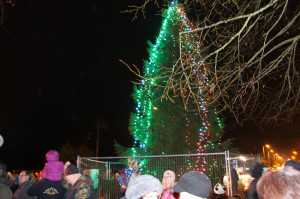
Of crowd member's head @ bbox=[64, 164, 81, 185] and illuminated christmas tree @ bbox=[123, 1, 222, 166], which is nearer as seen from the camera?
crowd member's head @ bbox=[64, 164, 81, 185]

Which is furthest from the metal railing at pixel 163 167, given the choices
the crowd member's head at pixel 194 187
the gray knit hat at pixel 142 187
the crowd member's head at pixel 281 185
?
the crowd member's head at pixel 281 185

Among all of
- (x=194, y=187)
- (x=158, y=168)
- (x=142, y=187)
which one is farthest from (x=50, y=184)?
(x=158, y=168)

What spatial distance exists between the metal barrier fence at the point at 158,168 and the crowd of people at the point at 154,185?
79cm

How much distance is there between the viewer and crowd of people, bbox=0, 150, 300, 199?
1.65m

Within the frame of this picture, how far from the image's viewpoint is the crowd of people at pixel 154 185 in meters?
1.65

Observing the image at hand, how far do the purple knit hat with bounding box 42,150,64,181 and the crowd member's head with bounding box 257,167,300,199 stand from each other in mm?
4177

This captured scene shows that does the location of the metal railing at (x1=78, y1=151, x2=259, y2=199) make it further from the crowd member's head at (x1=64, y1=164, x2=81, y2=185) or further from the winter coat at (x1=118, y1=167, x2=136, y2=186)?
the crowd member's head at (x1=64, y1=164, x2=81, y2=185)

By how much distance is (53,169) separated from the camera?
4.84 m

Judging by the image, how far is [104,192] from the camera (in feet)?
25.1

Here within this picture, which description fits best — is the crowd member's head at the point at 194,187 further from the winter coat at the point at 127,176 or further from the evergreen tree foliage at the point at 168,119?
the evergreen tree foliage at the point at 168,119

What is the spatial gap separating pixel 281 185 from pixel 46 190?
171 inches

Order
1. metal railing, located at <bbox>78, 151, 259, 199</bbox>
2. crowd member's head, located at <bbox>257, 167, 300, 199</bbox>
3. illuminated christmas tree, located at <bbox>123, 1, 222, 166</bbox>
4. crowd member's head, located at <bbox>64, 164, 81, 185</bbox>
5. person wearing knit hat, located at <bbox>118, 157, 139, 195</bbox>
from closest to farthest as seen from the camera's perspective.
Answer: crowd member's head, located at <bbox>257, 167, 300, 199</bbox> → crowd member's head, located at <bbox>64, 164, 81, 185</bbox> → person wearing knit hat, located at <bbox>118, 157, 139, 195</bbox> → metal railing, located at <bbox>78, 151, 259, 199</bbox> → illuminated christmas tree, located at <bbox>123, 1, 222, 166</bbox>

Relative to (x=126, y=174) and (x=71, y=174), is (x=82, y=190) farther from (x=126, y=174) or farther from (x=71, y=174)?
(x=126, y=174)

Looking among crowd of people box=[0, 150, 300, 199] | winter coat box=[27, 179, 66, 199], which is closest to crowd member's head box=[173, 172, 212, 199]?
crowd of people box=[0, 150, 300, 199]
